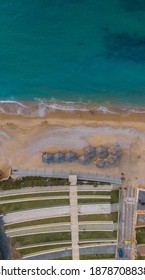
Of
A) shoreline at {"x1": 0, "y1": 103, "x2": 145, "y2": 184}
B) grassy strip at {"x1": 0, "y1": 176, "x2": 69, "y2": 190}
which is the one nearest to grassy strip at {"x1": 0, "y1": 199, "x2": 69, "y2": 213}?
grassy strip at {"x1": 0, "y1": 176, "x2": 69, "y2": 190}

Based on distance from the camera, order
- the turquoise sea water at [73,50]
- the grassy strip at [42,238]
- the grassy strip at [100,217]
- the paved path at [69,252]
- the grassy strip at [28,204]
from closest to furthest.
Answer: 1. the paved path at [69,252]
2. the grassy strip at [100,217]
3. the grassy strip at [42,238]
4. the grassy strip at [28,204]
5. the turquoise sea water at [73,50]

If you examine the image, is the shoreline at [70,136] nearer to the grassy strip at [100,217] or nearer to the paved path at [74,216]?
the paved path at [74,216]

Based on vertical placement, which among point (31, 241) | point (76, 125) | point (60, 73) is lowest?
point (31, 241)

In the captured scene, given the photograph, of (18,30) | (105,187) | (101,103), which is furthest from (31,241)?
(18,30)

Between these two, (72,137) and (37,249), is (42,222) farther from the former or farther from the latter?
(72,137)

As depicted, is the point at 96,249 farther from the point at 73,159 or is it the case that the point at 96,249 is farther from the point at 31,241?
the point at 73,159

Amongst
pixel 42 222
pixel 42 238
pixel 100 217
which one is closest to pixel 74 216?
pixel 100 217

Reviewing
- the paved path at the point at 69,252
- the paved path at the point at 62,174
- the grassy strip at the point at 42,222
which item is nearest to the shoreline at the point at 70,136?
the paved path at the point at 62,174

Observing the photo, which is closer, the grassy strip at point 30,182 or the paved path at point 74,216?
the paved path at point 74,216
